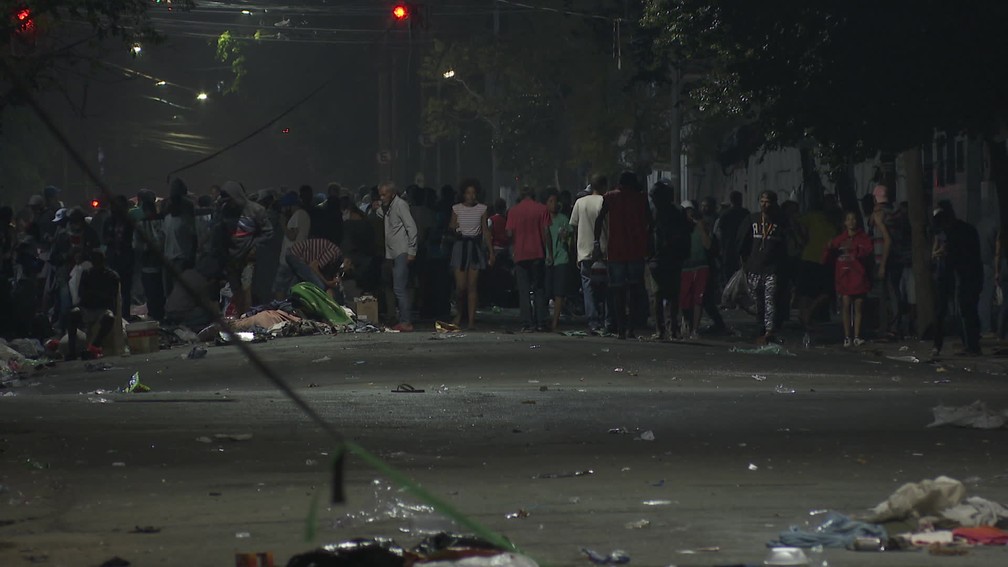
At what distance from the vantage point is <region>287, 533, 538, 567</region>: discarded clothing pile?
616 centimetres

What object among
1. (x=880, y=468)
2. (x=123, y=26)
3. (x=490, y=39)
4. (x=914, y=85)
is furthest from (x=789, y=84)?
(x=490, y=39)

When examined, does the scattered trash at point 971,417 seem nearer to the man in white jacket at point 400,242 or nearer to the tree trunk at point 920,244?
the tree trunk at point 920,244

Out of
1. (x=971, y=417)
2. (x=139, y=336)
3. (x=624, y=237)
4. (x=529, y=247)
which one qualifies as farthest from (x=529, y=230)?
(x=971, y=417)

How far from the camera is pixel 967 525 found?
7.67 m

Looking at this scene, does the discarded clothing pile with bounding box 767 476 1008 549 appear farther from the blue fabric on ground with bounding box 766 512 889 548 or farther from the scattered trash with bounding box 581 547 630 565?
the scattered trash with bounding box 581 547 630 565

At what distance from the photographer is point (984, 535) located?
746 cm

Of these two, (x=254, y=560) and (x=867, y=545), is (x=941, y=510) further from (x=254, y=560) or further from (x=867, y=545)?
(x=254, y=560)

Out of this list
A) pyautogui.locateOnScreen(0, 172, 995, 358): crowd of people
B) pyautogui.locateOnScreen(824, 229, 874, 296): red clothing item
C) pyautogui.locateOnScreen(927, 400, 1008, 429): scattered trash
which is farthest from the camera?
pyautogui.locateOnScreen(824, 229, 874, 296): red clothing item

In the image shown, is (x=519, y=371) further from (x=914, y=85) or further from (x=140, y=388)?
(x=914, y=85)

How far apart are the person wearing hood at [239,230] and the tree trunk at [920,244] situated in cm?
804

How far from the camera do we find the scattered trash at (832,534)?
7.26 metres

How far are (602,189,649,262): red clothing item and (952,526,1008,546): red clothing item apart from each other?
12639 mm

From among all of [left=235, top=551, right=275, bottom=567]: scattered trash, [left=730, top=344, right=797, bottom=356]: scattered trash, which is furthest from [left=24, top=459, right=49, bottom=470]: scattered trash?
[left=730, top=344, right=797, bottom=356]: scattered trash

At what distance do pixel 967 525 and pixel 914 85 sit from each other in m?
11.9
